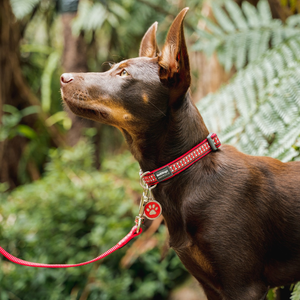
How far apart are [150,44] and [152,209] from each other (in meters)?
0.98

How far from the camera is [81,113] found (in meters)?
1.76

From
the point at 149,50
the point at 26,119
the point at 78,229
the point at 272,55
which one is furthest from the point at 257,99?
the point at 26,119

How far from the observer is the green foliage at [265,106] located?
231 cm

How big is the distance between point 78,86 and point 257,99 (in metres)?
1.70

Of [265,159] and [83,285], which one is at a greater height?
[265,159]

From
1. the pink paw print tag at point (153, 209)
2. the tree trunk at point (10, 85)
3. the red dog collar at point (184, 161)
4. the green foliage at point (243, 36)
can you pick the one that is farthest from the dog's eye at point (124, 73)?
the tree trunk at point (10, 85)

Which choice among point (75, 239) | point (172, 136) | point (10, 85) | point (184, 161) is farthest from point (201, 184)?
point (10, 85)

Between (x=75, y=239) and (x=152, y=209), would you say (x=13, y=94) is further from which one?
(x=152, y=209)

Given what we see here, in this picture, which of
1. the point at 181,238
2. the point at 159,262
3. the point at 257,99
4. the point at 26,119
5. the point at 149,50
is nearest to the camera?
the point at 181,238

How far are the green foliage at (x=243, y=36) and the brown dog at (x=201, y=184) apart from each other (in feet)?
5.41

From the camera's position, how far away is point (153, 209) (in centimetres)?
175

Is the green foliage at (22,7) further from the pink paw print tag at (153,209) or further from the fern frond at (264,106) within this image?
the pink paw print tag at (153,209)

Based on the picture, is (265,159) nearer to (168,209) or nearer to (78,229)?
(168,209)

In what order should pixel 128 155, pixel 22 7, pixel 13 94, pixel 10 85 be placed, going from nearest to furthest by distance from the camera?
pixel 22 7 → pixel 128 155 → pixel 10 85 → pixel 13 94
